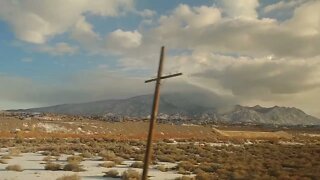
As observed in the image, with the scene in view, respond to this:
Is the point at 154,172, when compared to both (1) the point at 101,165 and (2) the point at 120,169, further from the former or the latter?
(1) the point at 101,165

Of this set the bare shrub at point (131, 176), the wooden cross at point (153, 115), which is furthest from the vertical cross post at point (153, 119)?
the bare shrub at point (131, 176)

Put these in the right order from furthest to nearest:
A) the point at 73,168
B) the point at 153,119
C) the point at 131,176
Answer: the point at 73,168 → the point at 131,176 → the point at 153,119

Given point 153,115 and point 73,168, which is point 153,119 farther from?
point 73,168

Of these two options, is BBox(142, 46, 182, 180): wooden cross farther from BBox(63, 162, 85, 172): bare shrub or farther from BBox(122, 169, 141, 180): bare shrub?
BBox(63, 162, 85, 172): bare shrub

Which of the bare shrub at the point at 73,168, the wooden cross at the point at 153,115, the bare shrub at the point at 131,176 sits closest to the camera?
the wooden cross at the point at 153,115

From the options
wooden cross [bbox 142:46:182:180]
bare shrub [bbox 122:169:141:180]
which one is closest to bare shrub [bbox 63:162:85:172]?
bare shrub [bbox 122:169:141:180]

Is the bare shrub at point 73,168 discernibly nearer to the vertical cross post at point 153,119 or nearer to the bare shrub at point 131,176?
the bare shrub at point 131,176

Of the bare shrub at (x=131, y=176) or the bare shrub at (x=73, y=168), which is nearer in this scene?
the bare shrub at (x=131, y=176)

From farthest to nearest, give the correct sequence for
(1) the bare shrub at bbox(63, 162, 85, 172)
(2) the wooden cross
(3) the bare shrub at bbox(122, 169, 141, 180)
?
(1) the bare shrub at bbox(63, 162, 85, 172) → (3) the bare shrub at bbox(122, 169, 141, 180) → (2) the wooden cross

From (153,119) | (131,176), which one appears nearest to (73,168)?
(131,176)

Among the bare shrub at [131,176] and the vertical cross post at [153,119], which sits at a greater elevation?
the vertical cross post at [153,119]

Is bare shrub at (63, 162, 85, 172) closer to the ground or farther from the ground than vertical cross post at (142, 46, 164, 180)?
closer to the ground

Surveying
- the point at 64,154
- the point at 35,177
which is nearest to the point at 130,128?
the point at 64,154

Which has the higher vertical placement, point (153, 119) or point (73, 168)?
point (153, 119)
